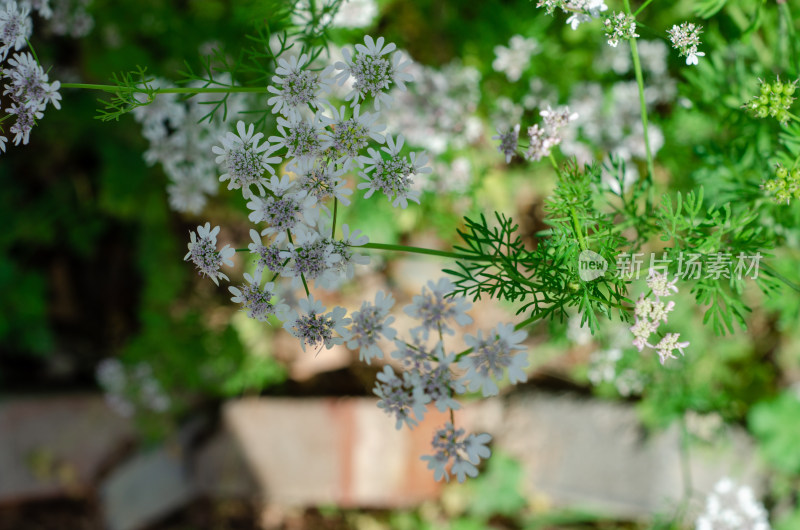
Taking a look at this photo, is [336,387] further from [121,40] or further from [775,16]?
[775,16]

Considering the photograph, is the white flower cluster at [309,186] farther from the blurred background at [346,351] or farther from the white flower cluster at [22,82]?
the blurred background at [346,351]

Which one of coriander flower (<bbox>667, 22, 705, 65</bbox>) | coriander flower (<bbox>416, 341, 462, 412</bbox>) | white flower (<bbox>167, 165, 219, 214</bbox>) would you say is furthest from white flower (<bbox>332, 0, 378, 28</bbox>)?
coriander flower (<bbox>416, 341, 462, 412</bbox>)

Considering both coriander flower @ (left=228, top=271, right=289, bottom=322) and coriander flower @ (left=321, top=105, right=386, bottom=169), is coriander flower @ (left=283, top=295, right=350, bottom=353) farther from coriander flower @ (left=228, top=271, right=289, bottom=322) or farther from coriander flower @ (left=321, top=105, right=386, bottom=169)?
coriander flower @ (left=321, top=105, right=386, bottom=169)

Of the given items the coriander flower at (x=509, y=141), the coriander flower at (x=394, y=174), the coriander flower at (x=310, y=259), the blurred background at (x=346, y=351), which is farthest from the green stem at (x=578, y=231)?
the blurred background at (x=346, y=351)

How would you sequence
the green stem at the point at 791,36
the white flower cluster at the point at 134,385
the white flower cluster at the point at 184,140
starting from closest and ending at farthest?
1. the green stem at the point at 791,36
2. the white flower cluster at the point at 184,140
3. the white flower cluster at the point at 134,385

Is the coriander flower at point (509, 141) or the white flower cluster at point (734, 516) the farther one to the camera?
the white flower cluster at point (734, 516)

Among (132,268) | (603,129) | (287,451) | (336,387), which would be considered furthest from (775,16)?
(132,268)
